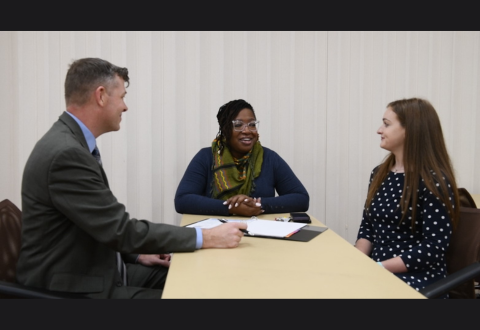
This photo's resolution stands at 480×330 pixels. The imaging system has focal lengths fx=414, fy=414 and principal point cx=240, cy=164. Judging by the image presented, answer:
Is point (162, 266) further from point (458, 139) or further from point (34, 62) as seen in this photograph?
point (458, 139)

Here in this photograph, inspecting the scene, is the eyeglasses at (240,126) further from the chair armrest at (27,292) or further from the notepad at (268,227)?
the chair armrest at (27,292)

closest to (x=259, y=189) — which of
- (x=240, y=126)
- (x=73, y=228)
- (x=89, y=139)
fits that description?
(x=240, y=126)

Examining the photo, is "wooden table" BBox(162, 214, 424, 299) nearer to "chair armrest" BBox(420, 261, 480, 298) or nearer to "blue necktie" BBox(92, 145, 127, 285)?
"chair armrest" BBox(420, 261, 480, 298)

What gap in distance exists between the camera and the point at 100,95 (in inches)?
61.9

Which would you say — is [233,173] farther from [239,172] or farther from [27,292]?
[27,292]

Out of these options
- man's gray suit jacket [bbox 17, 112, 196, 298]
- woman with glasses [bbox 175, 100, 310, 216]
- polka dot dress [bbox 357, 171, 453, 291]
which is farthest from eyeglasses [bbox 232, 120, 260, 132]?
man's gray suit jacket [bbox 17, 112, 196, 298]

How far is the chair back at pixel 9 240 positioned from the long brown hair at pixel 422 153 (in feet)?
5.07

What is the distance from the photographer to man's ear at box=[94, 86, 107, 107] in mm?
1567

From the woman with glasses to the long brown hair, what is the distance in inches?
26.9

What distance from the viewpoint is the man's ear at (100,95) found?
1567 mm

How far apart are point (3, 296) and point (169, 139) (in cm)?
189

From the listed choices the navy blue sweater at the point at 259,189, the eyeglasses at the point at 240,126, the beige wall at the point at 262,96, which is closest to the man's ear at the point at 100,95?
the navy blue sweater at the point at 259,189

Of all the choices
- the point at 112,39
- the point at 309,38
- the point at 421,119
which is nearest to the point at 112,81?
the point at 421,119

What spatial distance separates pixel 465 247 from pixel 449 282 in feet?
1.32
